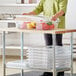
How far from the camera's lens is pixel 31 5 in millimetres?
5508

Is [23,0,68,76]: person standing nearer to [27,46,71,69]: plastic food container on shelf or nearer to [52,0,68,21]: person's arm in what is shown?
[52,0,68,21]: person's arm

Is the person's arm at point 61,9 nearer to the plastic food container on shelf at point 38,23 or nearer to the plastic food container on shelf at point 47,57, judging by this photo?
the plastic food container on shelf at point 38,23

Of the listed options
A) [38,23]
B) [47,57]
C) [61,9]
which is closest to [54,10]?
[61,9]

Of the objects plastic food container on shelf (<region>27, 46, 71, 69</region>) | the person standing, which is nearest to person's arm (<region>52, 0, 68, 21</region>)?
the person standing

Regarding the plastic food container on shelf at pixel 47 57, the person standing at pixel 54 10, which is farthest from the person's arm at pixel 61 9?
the plastic food container on shelf at pixel 47 57

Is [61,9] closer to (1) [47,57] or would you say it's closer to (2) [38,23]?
(2) [38,23]

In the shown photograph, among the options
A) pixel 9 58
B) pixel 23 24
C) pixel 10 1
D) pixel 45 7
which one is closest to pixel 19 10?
pixel 10 1

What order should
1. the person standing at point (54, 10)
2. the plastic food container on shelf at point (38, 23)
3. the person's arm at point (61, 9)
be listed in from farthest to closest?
1. the person standing at point (54, 10)
2. the person's arm at point (61, 9)
3. the plastic food container on shelf at point (38, 23)

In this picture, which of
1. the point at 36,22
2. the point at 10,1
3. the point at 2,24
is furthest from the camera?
the point at 10,1

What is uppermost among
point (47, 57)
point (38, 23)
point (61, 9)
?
point (61, 9)

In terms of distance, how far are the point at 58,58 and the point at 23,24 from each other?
0.56 meters

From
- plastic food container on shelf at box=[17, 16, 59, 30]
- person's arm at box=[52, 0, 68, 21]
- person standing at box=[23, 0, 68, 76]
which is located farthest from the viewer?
person standing at box=[23, 0, 68, 76]

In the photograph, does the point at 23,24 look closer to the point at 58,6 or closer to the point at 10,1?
the point at 58,6

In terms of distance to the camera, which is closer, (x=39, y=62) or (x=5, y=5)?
(x=39, y=62)
